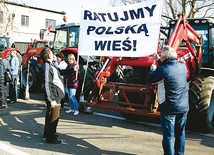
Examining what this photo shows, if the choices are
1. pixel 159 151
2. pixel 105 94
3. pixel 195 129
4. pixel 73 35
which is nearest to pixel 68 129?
pixel 105 94

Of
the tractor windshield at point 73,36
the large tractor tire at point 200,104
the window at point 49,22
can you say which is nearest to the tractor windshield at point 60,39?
the tractor windshield at point 73,36

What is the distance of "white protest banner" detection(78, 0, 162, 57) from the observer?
5.46 m

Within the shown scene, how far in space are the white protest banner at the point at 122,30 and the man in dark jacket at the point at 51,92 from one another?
4.56 ft

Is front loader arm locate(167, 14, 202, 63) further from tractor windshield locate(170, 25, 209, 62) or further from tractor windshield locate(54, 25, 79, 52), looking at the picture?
tractor windshield locate(54, 25, 79, 52)

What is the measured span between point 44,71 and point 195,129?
3415 mm

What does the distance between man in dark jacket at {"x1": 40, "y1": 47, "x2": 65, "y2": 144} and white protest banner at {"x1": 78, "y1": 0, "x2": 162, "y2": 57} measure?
1.39 m

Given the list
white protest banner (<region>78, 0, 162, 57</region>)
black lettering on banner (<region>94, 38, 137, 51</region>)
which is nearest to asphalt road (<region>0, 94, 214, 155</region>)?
white protest banner (<region>78, 0, 162, 57</region>)

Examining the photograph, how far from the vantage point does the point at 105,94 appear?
6.15 meters

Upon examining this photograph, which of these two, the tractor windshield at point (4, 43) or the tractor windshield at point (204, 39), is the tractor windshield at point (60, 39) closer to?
the tractor windshield at point (204, 39)

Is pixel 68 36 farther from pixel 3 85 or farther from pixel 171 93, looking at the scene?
pixel 171 93

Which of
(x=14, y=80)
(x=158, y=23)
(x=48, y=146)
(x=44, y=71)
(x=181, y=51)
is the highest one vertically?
(x=158, y=23)

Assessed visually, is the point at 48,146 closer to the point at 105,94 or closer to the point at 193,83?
the point at 105,94

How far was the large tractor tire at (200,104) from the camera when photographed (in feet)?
18.5

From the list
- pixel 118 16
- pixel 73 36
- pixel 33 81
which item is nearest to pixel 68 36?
pixel 73 36
